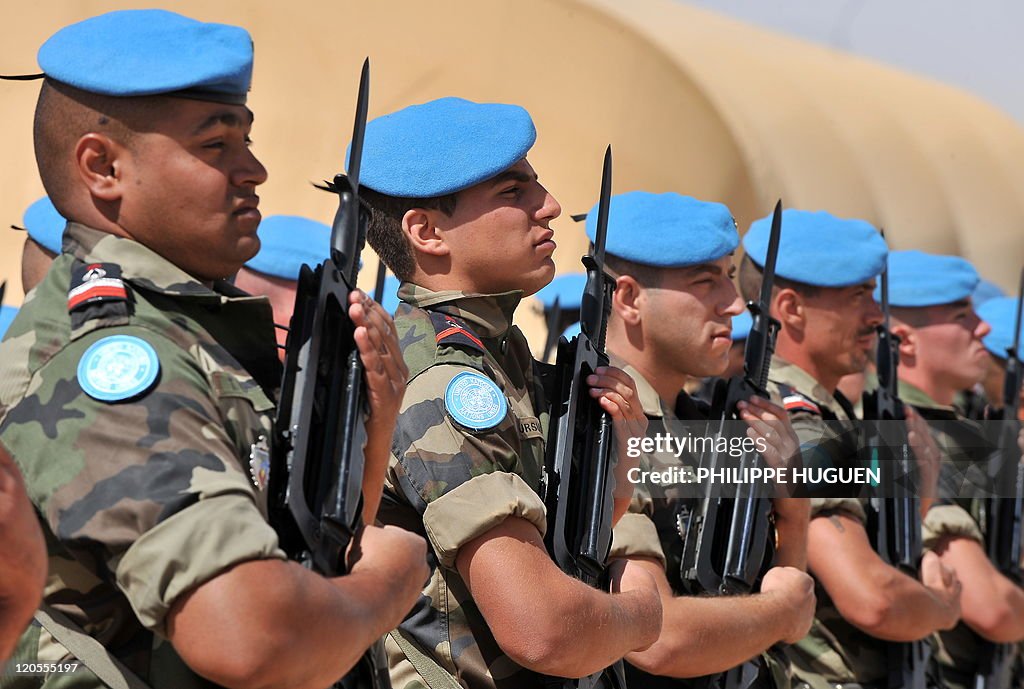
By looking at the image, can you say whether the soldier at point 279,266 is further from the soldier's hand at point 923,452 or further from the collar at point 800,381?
the soldier's hand at point 923,452

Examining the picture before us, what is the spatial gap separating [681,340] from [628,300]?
0.21m

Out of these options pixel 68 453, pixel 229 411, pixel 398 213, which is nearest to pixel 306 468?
pixel 229 411

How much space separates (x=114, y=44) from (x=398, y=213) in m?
0.88

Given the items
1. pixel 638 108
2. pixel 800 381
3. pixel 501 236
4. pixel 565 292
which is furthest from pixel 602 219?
pixel 638 108

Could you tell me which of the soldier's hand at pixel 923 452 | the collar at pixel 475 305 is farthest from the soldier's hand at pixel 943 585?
the collar at pixel 475 305

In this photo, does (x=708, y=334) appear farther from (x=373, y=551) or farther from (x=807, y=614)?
(x=373, y=551)

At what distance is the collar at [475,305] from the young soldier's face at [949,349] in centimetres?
311

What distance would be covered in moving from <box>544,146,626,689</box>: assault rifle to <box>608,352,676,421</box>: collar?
0.67m

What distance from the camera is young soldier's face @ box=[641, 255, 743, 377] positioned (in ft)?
13.8

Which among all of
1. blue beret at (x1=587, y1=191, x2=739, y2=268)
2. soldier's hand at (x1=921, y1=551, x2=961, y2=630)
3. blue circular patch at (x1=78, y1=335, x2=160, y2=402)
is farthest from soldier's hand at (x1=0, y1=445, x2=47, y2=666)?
soldier's hand at (x1=921, y1=551, x2=961, y2=630)

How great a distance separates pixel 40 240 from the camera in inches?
173

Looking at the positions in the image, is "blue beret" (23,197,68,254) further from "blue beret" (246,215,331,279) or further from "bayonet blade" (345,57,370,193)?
"bayonet blade" (345,57,370,193)

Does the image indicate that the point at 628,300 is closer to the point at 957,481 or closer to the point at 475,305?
the point at 475,305

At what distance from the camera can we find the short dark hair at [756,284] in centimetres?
512
